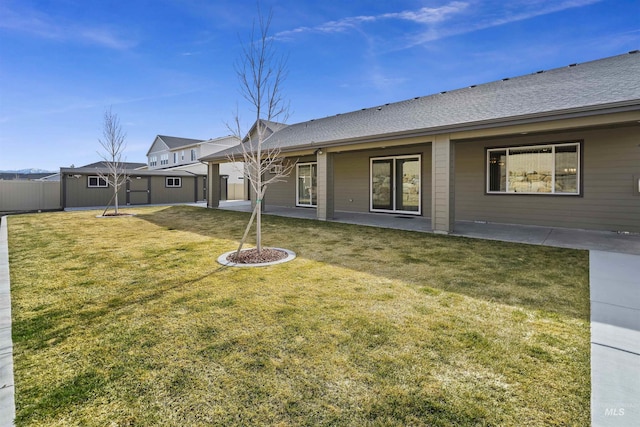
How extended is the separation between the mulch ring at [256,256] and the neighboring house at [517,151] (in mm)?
4513

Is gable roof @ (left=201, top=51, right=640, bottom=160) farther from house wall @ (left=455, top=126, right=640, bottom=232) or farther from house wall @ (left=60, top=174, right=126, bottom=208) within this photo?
house wall @ (left=60, top=174, right=126, bottom=208)

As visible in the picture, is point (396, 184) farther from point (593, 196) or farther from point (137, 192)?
point (137, 192)

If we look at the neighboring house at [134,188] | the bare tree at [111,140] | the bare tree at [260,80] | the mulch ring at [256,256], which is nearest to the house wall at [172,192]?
the neighboring house at [134,188]

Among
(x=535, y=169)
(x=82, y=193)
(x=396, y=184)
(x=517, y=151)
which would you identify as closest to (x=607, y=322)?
→ (x=535, y=169)

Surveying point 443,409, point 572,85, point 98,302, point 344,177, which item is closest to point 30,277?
point 98,302

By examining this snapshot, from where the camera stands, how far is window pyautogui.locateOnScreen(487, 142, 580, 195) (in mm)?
8523

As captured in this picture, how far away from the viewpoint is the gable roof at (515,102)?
6.48 meters

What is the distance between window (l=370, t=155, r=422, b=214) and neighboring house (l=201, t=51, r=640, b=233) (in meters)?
0.04

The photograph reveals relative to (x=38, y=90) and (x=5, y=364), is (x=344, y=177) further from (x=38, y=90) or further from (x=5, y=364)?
(x=38, y=90)

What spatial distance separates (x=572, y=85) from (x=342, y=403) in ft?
32.1

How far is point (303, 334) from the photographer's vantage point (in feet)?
9.71

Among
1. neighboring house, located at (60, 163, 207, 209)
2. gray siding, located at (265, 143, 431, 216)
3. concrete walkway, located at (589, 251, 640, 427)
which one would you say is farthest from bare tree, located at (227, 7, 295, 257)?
neighboring house, located at (60, 163, 207, 209)

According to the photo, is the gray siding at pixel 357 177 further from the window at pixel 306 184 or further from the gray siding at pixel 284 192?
the gray siding at pixel 284 192

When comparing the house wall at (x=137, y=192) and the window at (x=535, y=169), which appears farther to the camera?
the house wall at (x=137, y=192)
